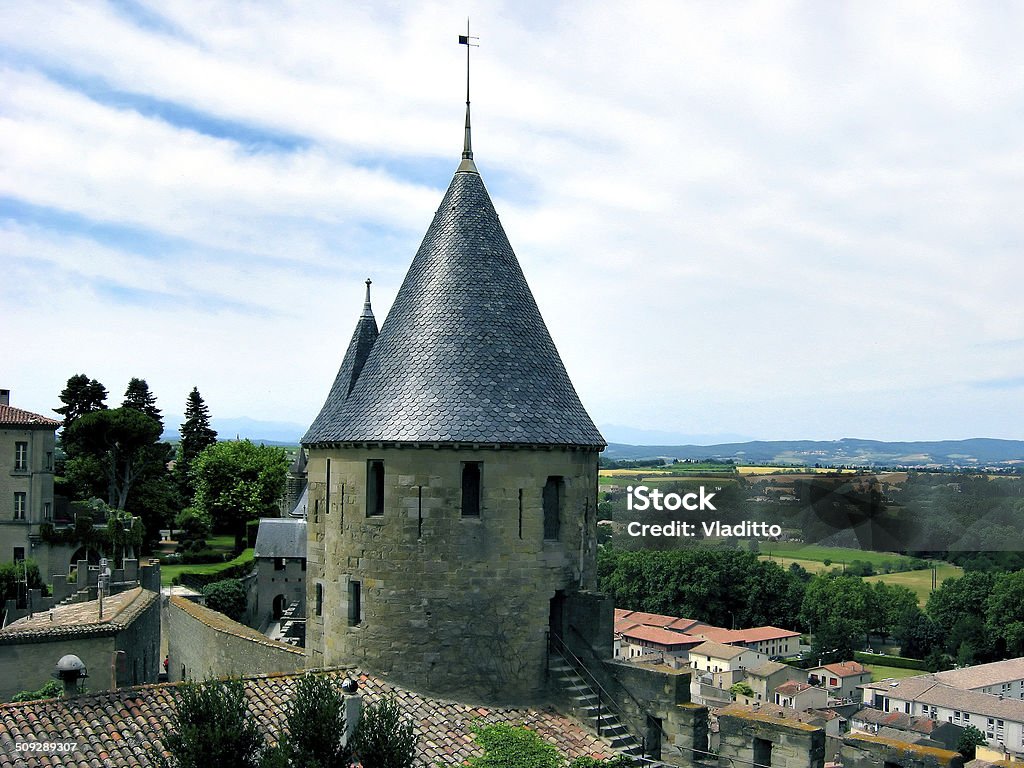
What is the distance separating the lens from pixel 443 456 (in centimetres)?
1848

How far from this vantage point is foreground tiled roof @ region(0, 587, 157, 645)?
2380cm

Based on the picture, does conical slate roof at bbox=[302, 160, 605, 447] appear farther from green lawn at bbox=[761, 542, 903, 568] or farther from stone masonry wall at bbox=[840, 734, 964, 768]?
green lawn at bbox=[761, 542, 903, 568]

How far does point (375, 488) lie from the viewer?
754 inches

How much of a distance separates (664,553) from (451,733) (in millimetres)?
131355

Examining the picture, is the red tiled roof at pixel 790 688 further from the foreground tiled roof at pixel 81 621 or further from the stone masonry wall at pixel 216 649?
the foreground tiled roof at pixel 81 621

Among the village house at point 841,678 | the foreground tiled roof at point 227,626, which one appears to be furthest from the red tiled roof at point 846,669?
the foreground tiled roof at point 227,626

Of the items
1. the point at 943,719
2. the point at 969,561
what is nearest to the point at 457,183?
the point at 943,719

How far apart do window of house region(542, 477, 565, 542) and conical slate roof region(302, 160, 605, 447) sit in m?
1.01

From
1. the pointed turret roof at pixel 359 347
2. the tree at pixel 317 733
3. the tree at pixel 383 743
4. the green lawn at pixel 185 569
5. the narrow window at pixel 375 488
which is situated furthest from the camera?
the green lawn at pixel 185 569

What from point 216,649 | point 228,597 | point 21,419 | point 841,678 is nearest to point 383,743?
point 216,649

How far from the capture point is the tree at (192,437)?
100m

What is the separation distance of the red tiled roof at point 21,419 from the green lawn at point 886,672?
10596cm

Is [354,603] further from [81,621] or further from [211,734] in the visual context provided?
[81,621]

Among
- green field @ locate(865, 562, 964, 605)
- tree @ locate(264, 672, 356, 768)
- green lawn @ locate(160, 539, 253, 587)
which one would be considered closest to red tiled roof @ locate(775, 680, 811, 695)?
green field @ locate(865, 562, 964, 605)
